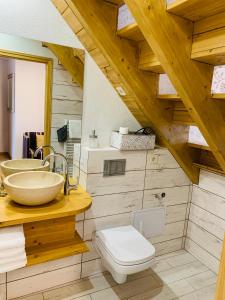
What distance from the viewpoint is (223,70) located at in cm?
177

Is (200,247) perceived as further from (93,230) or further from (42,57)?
(42,57)

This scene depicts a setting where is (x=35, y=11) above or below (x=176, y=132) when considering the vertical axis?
above

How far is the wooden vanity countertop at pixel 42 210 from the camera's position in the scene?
4.89 feet

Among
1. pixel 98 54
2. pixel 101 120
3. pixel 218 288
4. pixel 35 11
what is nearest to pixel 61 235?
pixel 101 120

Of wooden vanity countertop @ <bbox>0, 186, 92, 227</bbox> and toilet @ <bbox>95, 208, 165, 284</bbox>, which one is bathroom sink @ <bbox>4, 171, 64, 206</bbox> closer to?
wooden vanity countertop @ <bbox>0, 186, 92, 227</bbox>

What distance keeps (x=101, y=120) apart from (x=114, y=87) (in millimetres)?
311

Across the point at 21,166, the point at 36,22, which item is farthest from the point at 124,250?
the point at 36,22

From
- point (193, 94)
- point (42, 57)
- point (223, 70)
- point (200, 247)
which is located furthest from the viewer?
point (200, 247)

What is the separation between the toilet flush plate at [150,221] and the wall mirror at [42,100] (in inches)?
36.2

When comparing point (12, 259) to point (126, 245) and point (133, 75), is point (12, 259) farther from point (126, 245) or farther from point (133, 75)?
point (133, 75)

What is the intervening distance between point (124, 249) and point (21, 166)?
1041mm

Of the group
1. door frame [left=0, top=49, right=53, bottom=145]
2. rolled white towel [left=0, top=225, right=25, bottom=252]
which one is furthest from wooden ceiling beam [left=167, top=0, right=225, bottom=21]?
rolled white towel [left=0, top=225, right=25, bottom=252]

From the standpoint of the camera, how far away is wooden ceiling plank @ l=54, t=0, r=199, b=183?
1663mm

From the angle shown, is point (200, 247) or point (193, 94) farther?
point (200, 247)
